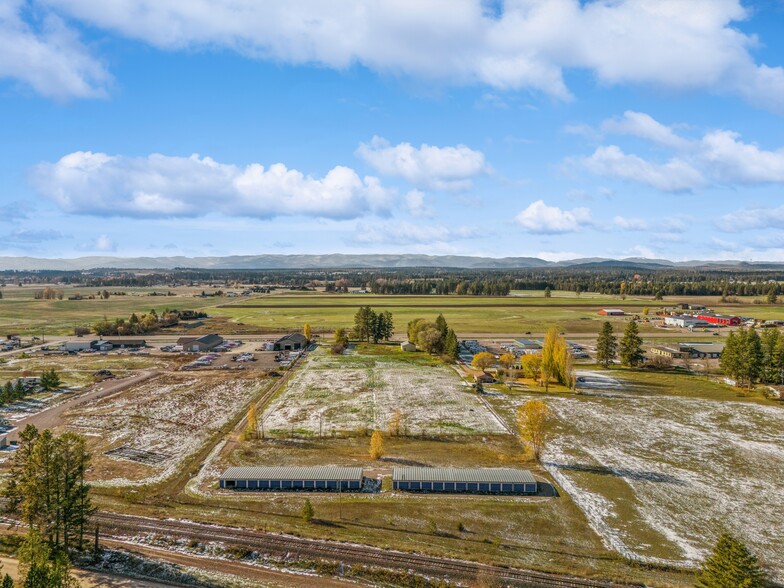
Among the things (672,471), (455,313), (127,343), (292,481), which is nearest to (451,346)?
(672,471)

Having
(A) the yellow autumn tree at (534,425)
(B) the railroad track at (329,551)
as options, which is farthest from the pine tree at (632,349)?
(B) the railroad track at (329,551)

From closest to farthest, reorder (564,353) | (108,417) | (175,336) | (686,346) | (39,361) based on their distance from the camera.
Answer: (108,417), (564,353), (39,361), (686,346), (175,336)

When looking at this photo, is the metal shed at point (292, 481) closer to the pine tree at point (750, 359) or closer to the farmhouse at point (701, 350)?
the pine tree at point (750, 359)

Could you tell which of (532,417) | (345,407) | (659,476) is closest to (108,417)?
(345,407)

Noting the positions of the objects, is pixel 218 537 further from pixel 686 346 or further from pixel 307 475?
pixel 686 346

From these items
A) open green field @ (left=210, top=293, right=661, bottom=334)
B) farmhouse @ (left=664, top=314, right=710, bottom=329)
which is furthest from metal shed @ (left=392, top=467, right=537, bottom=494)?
farmhouse @ (left=664, top=314, right=710, bottom=329)

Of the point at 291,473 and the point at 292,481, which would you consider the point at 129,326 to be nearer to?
the point at 291,473

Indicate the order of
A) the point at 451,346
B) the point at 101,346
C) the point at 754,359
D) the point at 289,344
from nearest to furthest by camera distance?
the point at 754,359 < the point at 451,346 < the point at 289,344 < the point at 101,346
